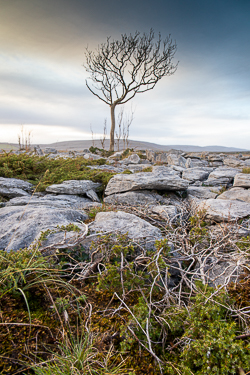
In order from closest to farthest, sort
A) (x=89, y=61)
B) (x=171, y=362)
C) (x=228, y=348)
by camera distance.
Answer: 1. (x=228, y=348)
2. (x=171, y=362)
3. (x=89, y=61)

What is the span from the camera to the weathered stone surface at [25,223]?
2711mm

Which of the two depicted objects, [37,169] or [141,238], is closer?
[141,238]

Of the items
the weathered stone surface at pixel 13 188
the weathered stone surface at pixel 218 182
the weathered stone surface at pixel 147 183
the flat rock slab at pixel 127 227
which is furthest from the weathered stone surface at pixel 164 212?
the weathered stone surface at pixel 218 182

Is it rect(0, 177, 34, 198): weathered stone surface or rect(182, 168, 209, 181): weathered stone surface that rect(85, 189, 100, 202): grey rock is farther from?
rect(182, 168, 209, 181): weathered stone surface

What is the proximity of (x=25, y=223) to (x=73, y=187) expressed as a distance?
2980 millimetres

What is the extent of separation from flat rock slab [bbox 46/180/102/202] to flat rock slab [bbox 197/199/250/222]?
3.03m

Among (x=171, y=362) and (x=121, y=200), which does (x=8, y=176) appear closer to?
(x=121, y=200)

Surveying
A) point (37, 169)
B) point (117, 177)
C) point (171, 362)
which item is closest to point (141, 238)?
point (171, 362)

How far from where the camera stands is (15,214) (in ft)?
11.0

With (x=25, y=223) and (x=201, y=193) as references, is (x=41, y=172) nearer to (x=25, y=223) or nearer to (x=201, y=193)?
(x=25, y=223)

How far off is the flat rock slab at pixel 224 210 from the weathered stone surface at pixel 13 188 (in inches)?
181

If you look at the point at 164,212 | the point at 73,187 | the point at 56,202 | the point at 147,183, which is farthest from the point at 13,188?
the point at 164,212

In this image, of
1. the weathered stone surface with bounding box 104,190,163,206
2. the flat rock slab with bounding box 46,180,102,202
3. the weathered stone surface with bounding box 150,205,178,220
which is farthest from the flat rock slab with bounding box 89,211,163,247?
the flat rock slab with bounding box 46,180,102,202

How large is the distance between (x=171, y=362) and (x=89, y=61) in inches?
1295
